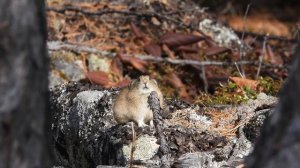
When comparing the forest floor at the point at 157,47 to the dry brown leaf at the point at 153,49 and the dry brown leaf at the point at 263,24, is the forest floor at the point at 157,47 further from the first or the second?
the dry brown leaf at the point at 263,24

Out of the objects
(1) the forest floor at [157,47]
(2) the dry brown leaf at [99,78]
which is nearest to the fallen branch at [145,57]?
(1) the forest floor at [157,47]

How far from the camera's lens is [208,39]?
1076cm

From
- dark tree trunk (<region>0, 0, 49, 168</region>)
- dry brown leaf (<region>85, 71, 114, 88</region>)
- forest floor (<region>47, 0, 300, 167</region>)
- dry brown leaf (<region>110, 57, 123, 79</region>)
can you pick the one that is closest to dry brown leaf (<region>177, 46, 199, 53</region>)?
forest floor (<region>47, 0, 300, 167</region>)

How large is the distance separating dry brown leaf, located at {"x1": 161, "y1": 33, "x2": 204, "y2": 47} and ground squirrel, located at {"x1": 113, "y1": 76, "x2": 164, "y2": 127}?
3.82m

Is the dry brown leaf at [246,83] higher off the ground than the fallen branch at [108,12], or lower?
lower

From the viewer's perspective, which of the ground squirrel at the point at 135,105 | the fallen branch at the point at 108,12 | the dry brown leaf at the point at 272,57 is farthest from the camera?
the dry brown leaf at the point at 272,57

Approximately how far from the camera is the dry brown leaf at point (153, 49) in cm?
1027

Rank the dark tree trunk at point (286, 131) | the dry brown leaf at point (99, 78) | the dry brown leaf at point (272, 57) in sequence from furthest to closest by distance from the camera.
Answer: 1. the dry brown leaf at point (272, 57)
2. the dry brown leaf at point (99, 78)
3. the dark tree trunk at point (286, 131)

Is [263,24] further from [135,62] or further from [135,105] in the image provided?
[135,105]

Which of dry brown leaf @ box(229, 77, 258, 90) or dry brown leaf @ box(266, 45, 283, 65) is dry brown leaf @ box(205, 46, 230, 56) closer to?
dry brown leaf @ box(266, 45, 283, 65)

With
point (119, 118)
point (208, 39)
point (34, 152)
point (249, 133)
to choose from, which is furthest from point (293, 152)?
point (208, 39)

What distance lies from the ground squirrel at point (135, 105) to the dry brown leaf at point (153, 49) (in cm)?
384

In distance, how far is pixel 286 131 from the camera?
2.96 meters

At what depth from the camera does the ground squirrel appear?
6168mm
